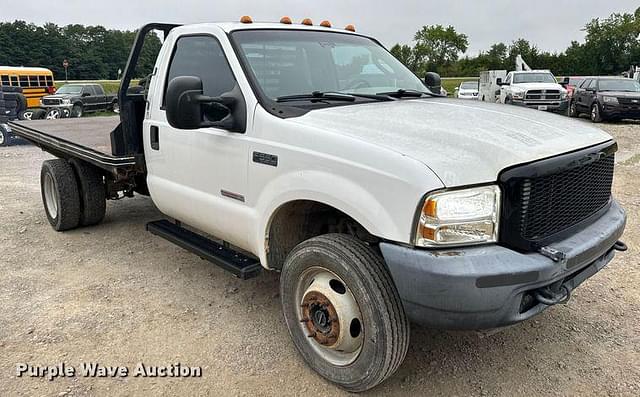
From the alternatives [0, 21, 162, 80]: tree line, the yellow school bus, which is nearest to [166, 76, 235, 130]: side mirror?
the yellow school bus

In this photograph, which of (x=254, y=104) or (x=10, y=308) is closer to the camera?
(x=254, y=104)

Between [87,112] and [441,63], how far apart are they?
229ft

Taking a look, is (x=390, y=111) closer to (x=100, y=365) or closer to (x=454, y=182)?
(x=454, y=182)

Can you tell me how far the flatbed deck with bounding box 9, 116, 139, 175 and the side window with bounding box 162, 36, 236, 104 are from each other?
870 mm

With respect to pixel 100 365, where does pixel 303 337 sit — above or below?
above

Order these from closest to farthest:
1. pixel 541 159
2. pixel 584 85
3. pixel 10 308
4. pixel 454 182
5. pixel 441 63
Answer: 1. pixel 454 182
2. pixel 541 159
3. pixel 10 308
4. pixel 584 85
5. pixel 441 63

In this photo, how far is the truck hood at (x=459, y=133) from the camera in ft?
8.07

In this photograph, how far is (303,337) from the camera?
10.4 ft

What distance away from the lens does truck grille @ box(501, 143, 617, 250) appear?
247 cm

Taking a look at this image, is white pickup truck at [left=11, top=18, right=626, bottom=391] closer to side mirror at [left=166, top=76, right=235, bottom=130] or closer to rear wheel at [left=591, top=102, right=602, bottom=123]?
side mirror at [left=166, top=76, right=235, bottom=130]

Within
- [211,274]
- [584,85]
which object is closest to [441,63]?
[584,85]

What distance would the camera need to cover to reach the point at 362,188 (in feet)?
8.62

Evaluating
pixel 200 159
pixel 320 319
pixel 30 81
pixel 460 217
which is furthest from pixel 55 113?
pixel 460 217

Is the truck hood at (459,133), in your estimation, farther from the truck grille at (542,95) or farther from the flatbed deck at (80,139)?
the truck grille at (542,95)
